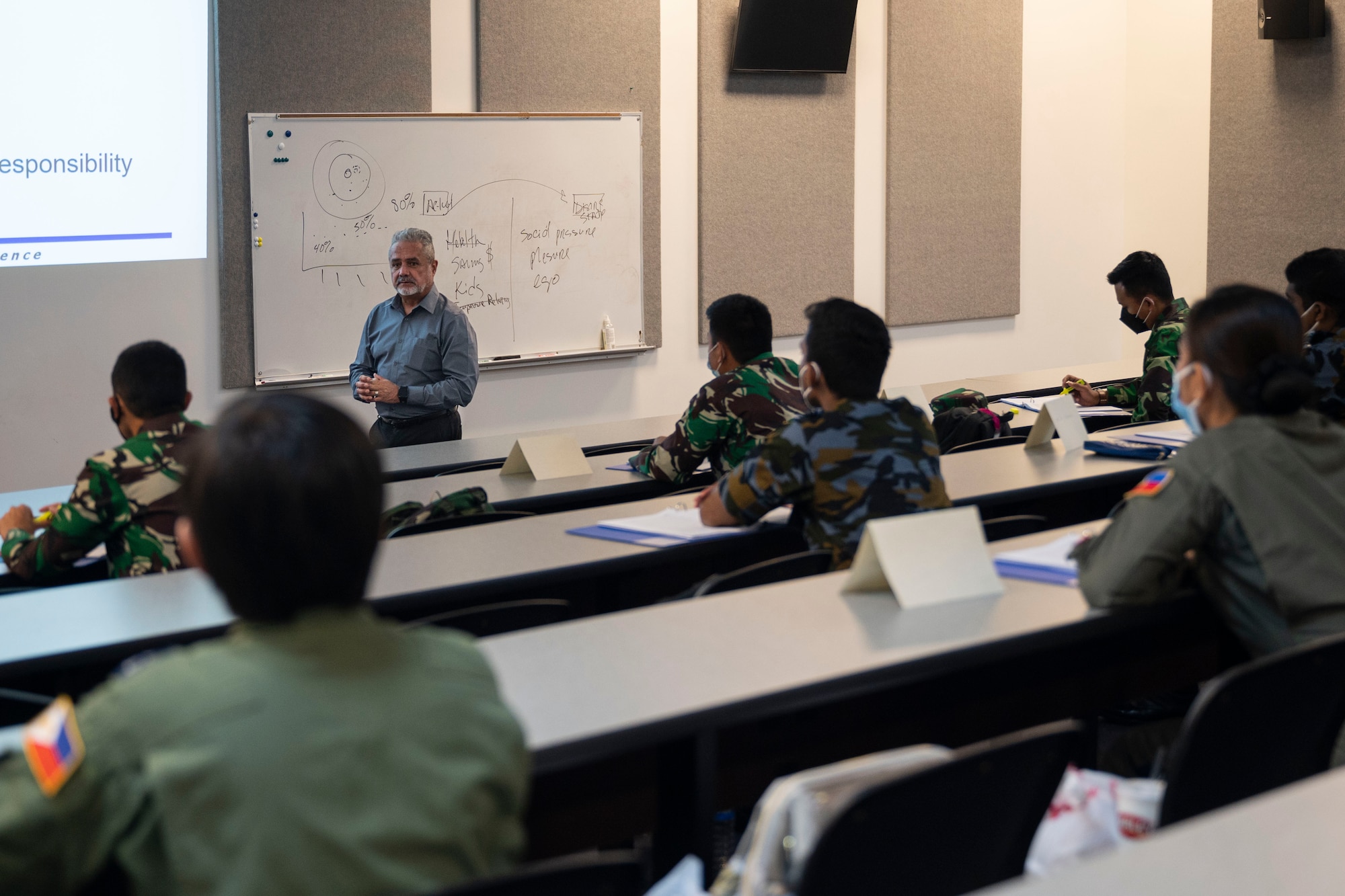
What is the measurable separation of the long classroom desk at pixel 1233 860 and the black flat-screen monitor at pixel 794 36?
5.91 meters

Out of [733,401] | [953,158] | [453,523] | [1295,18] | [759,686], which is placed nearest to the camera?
[759,686]

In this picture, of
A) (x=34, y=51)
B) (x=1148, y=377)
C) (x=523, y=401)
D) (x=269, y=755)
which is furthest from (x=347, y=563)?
(x=523, y=401)

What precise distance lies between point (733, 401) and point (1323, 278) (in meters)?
2.06

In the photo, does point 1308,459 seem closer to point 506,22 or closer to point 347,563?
point 347,563

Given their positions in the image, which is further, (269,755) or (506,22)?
(506,22)

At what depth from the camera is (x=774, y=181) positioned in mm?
6984

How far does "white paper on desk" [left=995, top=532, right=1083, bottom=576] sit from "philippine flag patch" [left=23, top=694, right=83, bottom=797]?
1644mm

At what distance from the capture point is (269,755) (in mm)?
1031

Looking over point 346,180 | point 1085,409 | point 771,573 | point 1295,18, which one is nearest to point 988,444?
point 1085,409

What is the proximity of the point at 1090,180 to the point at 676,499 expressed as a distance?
20.4 feet

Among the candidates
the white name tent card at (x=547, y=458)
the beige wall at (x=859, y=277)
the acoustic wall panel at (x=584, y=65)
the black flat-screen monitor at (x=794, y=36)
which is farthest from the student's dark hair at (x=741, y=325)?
the black flat-screen monitor at (x=794, y=36)

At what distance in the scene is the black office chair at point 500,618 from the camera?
214cm

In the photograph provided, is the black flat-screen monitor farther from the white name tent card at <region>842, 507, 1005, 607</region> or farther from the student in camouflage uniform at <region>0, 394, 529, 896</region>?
the student in camouflage uniform at <region>0, 394, 529, 896</region>

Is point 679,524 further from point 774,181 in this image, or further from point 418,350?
point 774,181
